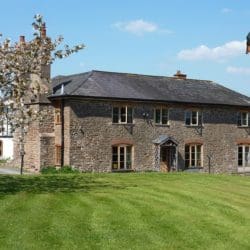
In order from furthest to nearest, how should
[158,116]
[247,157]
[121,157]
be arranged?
[247,157]
[158,116]
[121,157]

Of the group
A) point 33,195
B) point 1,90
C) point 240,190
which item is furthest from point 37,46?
point 240,190

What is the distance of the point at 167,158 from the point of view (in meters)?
38.9

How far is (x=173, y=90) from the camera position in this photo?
41031 mm

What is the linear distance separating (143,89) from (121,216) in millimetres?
25277

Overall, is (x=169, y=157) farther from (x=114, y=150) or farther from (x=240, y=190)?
(x=240, y=190)

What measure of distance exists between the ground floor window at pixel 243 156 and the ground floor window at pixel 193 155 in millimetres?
4251

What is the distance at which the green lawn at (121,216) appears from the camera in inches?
476

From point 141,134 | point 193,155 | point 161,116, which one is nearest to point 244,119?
point 193,155

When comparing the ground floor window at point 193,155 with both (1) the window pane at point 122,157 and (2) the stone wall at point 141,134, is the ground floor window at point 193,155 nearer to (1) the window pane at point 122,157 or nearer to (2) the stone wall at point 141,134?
(2) the stone wall at point 141,134

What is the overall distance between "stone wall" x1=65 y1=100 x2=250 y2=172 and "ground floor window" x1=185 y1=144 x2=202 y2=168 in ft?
1.46

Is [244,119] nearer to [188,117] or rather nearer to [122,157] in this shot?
[188,117]

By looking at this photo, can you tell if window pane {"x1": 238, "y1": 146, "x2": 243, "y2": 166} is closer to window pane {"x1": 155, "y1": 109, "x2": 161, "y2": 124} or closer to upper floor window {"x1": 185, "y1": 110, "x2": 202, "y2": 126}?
upper floor window {"x1": 185, "y1": 110, "x2": 202, "y2": 126}

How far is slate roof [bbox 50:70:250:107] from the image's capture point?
36.3m

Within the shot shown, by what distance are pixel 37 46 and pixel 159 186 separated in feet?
25.4
